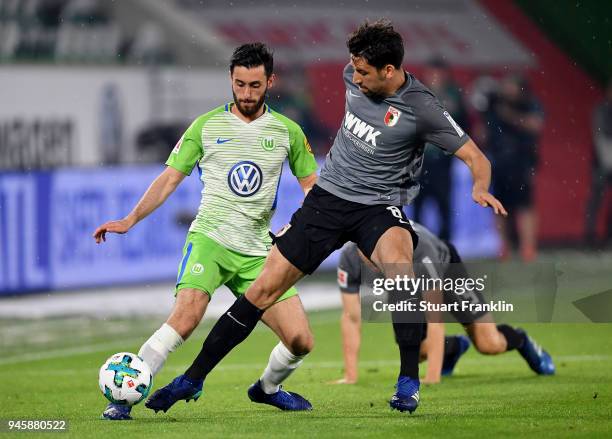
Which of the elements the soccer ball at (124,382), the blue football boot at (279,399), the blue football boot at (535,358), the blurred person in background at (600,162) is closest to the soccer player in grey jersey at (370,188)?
the soccer ball at (124,382)

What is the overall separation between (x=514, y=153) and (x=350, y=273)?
8.68 meters

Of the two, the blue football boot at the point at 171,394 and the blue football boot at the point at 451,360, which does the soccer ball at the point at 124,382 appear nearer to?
the blue football boot at the point at 171,394

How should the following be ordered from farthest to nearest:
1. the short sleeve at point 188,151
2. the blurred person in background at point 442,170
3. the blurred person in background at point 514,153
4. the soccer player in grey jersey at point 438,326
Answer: the blurred person in background at point 514,153
the blurred person in background at point 442,170
the soccer player in grey jersey at point 438,326
the short sleeve at point 188,151

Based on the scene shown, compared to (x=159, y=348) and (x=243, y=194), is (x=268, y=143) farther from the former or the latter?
(x=159, y=348)

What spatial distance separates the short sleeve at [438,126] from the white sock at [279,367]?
1484mm

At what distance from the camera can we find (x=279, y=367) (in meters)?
7.67

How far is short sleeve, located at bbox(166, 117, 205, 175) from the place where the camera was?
7727 mm

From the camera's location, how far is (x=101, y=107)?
19.1 meters

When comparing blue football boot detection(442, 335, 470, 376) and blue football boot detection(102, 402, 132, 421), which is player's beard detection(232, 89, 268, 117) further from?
blue football boot detection(442, 335, 470, 376)

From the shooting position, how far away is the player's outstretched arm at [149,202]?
738 cm

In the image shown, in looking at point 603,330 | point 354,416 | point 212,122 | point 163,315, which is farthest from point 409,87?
A: point 163,315

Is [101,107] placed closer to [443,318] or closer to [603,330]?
[603,330]

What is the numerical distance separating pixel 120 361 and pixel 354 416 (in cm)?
130

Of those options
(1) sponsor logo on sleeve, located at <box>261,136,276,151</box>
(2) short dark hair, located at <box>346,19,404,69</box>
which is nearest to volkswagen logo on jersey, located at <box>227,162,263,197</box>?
(1) sponsor logo on sleeve, located at <box>261,136,276,151</box>
